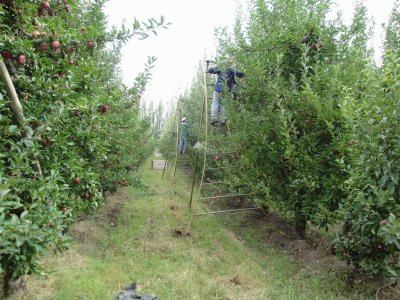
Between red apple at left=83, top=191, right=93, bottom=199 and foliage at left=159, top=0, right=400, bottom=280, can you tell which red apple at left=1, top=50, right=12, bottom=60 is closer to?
red apple at left=83, top=191, right=93, bottom=199

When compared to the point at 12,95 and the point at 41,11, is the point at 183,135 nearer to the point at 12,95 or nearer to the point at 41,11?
the point at 41,11

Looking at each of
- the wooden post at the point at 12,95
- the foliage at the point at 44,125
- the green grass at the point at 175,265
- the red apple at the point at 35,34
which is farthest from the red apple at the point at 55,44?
the green grass at the point at 175,265

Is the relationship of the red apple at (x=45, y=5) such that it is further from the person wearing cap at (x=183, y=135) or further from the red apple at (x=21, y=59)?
the person wearing cap at (x=183, y=135)

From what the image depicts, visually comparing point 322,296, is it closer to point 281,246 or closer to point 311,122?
point 281,246

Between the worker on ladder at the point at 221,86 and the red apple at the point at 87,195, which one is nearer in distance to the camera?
the red apple at the point at 87,195

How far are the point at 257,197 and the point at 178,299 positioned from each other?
2415mm

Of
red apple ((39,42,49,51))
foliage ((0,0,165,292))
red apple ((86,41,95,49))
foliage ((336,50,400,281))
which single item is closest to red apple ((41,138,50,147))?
foliage ((0,0,165,292))

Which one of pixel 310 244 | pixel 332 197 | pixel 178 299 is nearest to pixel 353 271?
pixel 332 197

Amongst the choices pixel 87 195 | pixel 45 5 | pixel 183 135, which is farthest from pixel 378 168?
pixel 183 135

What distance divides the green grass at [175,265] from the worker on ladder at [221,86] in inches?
91.4

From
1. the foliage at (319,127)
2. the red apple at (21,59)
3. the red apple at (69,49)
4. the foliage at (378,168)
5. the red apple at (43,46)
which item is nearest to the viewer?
the red apple at (21,59)

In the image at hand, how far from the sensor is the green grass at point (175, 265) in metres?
3.74

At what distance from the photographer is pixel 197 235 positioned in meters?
5.97

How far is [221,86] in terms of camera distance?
6168 mm
